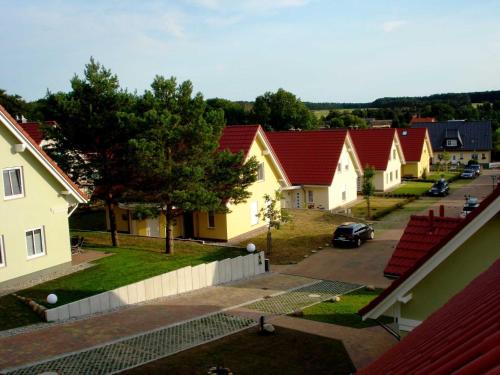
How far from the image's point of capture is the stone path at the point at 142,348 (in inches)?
624

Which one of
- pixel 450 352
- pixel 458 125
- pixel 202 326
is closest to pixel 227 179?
pixel 202 326

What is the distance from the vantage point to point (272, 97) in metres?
99.9

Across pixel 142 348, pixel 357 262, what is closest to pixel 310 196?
pixel 357 262

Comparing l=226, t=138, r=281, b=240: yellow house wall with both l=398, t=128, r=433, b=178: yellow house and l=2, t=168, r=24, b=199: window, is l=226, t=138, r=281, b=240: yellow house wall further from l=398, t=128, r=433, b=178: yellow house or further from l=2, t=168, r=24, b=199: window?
l=398, t=128, r=433, b=178: yellow house

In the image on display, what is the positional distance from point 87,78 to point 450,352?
26944mm

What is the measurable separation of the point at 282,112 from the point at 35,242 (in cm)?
7745

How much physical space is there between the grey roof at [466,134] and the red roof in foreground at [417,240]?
243 ft

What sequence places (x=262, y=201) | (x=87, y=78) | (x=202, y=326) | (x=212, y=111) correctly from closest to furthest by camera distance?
(x=202, y=326)
(x=87, y=78)
(x=212, y=111)
(x=262, y=201)

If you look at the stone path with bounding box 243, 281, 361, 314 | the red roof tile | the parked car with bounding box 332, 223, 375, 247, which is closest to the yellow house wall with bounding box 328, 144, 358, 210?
the parked car with bounding box 332, 223, 375, 247

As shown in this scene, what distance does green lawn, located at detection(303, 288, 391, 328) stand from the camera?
20328 millimetres

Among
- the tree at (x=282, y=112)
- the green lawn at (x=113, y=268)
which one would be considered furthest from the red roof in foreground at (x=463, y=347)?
the tree at (x=282, y=112)

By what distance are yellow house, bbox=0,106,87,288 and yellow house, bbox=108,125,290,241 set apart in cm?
807

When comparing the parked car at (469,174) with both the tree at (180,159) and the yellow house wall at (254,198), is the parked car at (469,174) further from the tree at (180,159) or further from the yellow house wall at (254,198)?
the tree at (180,159)

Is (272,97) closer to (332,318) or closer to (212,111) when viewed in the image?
(212,111)
